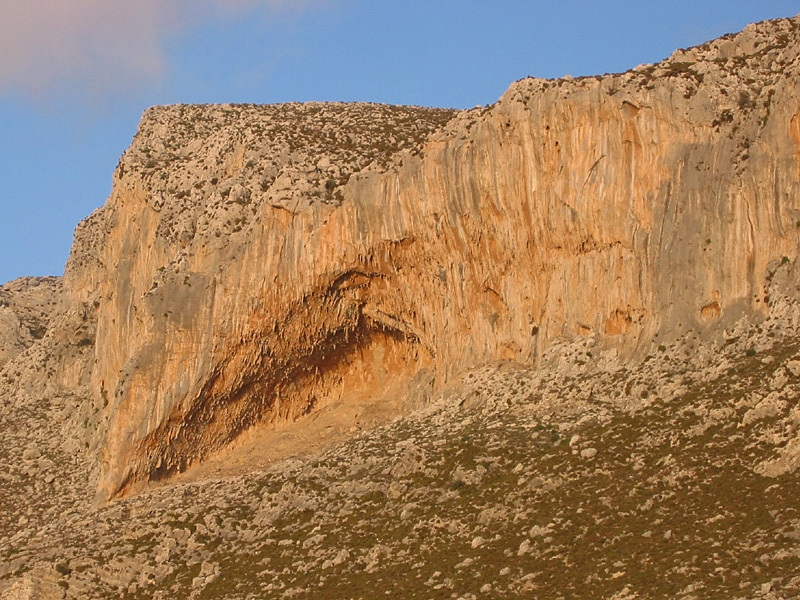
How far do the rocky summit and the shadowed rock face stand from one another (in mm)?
103

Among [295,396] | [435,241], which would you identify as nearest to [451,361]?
[435,241]

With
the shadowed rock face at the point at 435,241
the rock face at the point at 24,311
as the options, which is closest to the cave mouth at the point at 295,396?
the shadowed rock face at the point at 435,241

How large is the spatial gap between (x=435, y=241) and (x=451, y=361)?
4405 mm

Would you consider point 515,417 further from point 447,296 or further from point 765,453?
point 765,453

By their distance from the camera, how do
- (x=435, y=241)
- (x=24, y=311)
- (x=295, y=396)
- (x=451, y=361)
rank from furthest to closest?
1. (x=24, y=311)
2. (x=295, y=396)
3. (x=435, y=241)
4. (x=451, y=361)

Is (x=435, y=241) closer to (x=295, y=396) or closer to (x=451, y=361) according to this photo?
(x=451, y=361)

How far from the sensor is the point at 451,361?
54.6 m

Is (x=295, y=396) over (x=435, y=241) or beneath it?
beneath

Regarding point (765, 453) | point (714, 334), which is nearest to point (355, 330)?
point (714, 334)

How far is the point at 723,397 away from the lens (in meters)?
44.0

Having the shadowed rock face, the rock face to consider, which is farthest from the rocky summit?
the rock face

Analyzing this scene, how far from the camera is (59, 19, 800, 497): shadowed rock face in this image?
160ft

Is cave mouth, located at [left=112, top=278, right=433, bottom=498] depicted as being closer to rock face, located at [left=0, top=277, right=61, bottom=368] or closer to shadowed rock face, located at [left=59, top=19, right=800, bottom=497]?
shadowed rock face, located at [left=59, top=19, right=800, bottom=497]

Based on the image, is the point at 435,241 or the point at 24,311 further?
the point at 24,311
